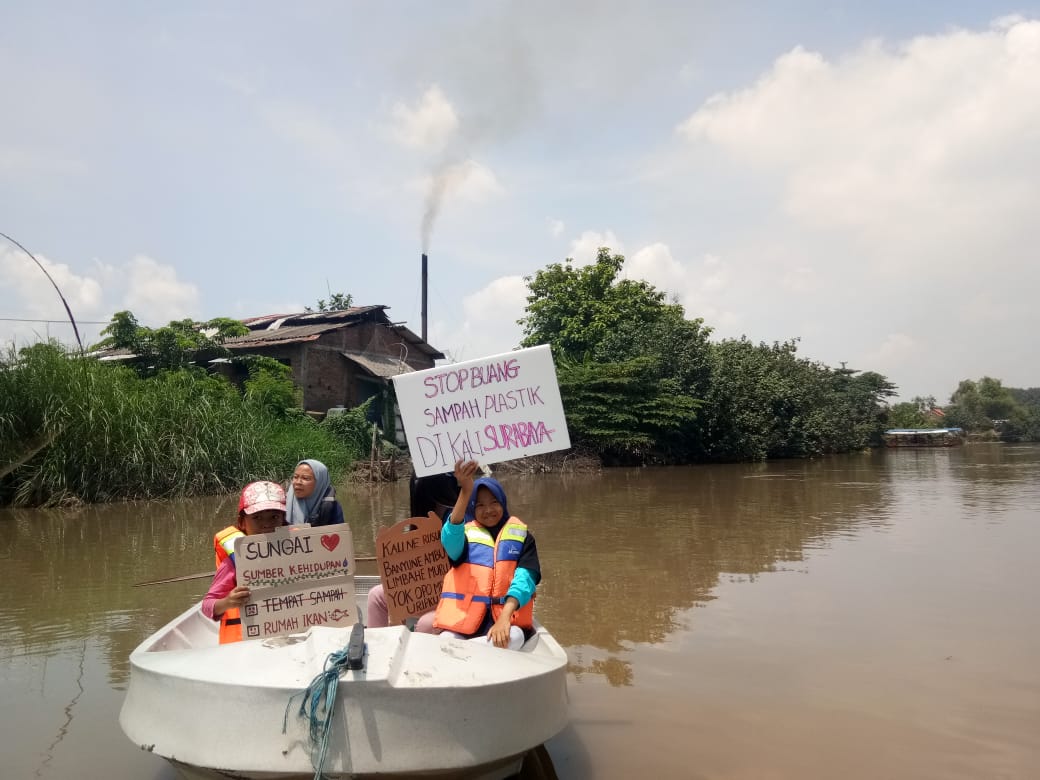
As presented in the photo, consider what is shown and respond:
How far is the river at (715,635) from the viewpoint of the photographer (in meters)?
4.03

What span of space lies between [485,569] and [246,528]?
3.84 ft

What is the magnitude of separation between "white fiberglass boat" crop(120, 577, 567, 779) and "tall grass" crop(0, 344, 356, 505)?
39.6 feet

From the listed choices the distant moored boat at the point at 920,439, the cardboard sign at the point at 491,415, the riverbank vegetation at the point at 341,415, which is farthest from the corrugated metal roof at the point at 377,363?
the distant moored boat at the point at 920,439

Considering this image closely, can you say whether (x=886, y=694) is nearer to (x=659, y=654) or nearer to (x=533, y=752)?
(x=659, y=654)

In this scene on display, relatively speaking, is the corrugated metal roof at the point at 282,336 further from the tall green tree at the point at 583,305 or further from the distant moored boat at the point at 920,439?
the distant moored boat at the point at 920,439

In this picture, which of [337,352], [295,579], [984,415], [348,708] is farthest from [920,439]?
[348,708]

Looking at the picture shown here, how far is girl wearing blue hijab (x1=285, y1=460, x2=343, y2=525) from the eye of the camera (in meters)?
4.33

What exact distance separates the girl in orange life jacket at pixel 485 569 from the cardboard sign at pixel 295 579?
482mm

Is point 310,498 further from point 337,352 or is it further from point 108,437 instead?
point 337,352

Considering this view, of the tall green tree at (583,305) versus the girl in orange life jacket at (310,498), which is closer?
the girl in orange life jacket at (310,498)

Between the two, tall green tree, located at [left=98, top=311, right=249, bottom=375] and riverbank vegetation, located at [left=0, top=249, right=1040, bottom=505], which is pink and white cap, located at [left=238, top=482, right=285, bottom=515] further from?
tall green tree, located at [left=98, top=311, right=249, bottom=375]

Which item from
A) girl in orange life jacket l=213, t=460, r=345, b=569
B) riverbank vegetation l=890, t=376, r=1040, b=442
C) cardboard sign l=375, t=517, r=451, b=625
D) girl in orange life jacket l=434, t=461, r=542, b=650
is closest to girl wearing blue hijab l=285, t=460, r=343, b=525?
girl in orange life jacket l=213, t=460, r=345, b=569

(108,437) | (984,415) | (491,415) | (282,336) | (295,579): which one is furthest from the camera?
(984,415)

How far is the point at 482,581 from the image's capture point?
3832mm
